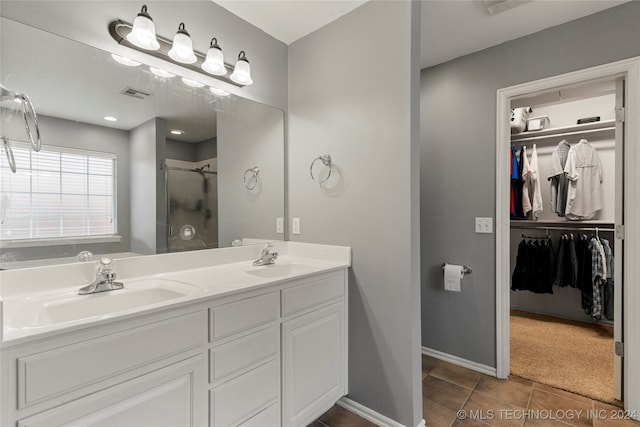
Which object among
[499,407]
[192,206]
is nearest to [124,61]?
[192,206]

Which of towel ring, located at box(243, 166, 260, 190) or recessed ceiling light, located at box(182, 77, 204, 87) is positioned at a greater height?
recessed ceiling light, located at box(182, 77, 204, 87)

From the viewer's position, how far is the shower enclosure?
1680mm

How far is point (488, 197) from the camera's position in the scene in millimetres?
2281

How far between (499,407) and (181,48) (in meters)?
2.77

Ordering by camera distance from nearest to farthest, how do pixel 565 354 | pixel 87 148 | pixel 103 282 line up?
pixel 103 282, pixel 87 148, pixel 565 354

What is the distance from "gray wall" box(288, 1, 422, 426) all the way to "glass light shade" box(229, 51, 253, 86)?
46 centimetres

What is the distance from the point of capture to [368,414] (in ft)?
5.83

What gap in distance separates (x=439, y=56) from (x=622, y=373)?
252 cm

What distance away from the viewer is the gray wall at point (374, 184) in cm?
164

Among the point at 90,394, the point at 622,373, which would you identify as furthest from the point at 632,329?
the point at 90,394

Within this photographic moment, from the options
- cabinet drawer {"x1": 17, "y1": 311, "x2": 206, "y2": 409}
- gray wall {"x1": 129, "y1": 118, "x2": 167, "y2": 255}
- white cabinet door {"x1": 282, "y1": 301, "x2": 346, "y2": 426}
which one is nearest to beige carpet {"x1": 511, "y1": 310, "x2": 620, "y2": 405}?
white cabinet door {"x1": 282, "y1": 301, "x2": 346, "y2": 426}

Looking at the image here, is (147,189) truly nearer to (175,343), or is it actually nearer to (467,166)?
(175,343)

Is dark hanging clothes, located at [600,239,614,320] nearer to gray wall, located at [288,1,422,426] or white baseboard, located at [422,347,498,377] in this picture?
white baseboard, located at [422,347,498,377]

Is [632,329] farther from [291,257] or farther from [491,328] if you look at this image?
[291,257]
